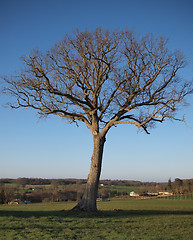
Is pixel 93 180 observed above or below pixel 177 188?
above

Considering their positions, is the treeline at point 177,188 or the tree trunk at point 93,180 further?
the treeline at point 177,188

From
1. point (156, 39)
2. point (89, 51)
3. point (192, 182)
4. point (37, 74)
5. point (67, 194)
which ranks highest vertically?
point (156, 39)

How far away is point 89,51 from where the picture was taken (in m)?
16.9

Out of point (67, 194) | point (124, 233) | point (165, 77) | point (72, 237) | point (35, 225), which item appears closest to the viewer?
point (72, 237)

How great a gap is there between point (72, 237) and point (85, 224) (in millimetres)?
2436

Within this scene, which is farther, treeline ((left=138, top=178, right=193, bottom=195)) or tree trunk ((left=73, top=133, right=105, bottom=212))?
treeline ((left=138, top=178, right=193, bottom=195))

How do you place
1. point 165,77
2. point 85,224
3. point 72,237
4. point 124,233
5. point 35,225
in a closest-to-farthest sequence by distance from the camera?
point 72,237
point 124,233
point 35,225
point 85,224
point 165,77

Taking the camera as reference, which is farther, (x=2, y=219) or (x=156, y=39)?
(x=156, y=39)

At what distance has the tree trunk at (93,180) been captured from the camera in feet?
49.1

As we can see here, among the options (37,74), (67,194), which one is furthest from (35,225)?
(67,194)

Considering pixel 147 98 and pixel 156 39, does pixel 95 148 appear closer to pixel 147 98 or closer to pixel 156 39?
pixel 147 98

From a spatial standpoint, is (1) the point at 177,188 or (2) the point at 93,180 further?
(1) the point at 177,188

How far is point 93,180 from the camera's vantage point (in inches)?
607

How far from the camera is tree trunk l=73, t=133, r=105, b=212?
15.0 metres
